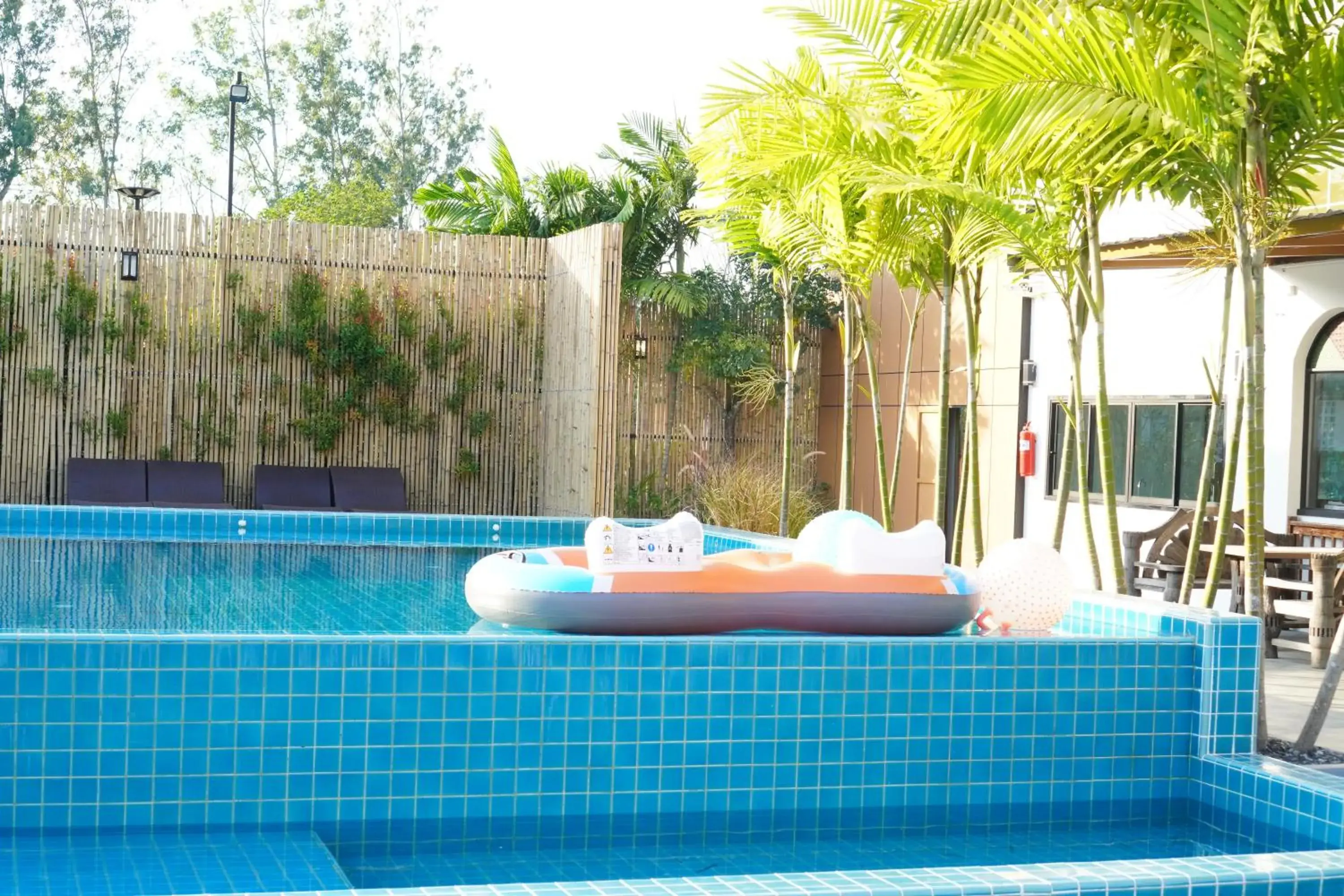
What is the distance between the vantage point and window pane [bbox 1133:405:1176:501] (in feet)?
39.1

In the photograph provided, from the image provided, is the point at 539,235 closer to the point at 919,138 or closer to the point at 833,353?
the point at 833,353

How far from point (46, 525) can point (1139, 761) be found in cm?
791

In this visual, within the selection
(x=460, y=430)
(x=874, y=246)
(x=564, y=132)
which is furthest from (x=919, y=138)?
(x=564, y=132)

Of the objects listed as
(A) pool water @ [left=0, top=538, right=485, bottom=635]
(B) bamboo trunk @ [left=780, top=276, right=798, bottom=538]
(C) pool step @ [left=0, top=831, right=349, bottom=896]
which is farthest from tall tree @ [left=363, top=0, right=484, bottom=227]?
(C) pool step @ [left=0, top=831, right=349, bottom=896]

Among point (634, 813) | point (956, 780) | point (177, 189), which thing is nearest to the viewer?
point (634, 813)

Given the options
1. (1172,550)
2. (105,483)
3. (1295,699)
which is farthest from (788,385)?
(105,483)

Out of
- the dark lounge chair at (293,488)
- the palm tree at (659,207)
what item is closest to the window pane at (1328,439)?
the palm tree at (659,207)

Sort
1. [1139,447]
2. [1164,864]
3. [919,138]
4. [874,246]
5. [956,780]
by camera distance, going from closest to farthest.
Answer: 1. [1164,864]
2. [956,780]
3. [919,138]
4. [874,246]
5. [1139,447]

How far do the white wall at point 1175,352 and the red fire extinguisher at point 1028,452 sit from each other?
0.21 ft

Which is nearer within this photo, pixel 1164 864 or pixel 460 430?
pixel 1164 864

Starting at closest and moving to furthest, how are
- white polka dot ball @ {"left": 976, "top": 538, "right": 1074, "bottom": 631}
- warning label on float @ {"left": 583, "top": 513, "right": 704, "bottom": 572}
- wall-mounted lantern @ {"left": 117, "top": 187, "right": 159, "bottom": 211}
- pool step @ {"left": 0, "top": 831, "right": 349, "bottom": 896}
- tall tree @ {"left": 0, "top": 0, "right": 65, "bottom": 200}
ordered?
1. pool step @ {"left": 0, "top": 831, "right": 349, "bottom": 896}
2. warning label on float @ {"left": 583, "top": 513, "right": 704, "bottom": 572}
3. white polka dot ball @ {"left": 976, "top": 538, "right": 1074, "bottom": 631}
4. wall-mounted lantern @ {"left": 117, "top": 187, "right": 159, "bottom": 211}
5. tall tree @ {"left": 0, "top": 0, "right": 65, "bottom": 200}

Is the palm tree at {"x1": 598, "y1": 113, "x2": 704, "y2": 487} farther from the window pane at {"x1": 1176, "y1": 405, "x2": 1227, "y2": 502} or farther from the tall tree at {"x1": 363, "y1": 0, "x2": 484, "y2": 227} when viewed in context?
the tall tree at {"x1": 363, "y1": 0, "x2": 484, "y2": 227}

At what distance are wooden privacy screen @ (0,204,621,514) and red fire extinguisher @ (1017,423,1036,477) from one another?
12.5ft

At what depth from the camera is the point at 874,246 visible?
26.5 ft
